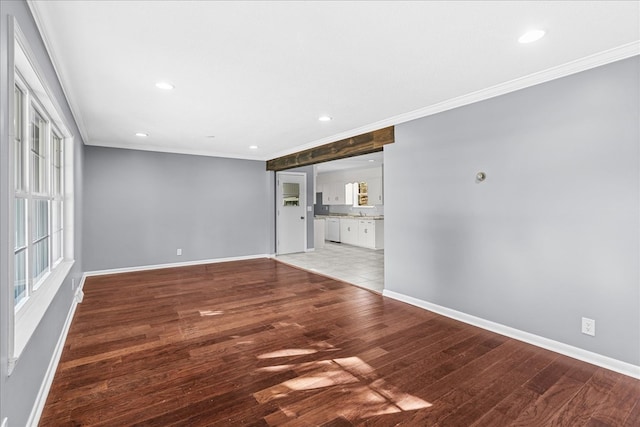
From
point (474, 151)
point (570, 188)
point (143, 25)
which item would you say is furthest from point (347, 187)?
point (143, 25)

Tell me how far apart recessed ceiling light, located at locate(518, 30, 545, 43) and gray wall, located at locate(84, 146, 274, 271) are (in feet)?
19.0

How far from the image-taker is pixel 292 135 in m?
5.04

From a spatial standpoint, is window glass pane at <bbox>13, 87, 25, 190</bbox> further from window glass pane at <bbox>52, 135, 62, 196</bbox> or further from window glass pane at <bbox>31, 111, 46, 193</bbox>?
window glass pane at <bbox>52, 135, 62, 196</bbox>

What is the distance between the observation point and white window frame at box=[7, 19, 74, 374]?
1.41 meters

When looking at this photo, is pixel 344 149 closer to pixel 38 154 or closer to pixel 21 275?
pixel 38 154

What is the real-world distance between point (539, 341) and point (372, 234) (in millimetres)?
5918

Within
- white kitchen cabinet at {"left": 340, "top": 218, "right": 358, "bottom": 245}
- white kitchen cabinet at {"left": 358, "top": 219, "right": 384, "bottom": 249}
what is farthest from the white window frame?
white kitchen cabinet at {"left": 340, "top": 218, "right": 358, "bottom": 245}

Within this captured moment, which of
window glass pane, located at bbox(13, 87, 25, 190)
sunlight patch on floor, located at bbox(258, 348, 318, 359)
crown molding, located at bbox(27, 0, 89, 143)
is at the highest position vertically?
crown molding, located at bbox(27, 0, 89, 143)

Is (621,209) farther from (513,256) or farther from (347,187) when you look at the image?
(347,187)

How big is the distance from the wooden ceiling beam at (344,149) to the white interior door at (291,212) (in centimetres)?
117

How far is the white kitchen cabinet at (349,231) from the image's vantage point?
9266 millimetres

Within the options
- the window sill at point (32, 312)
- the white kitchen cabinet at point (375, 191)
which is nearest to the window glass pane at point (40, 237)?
the window sill at point (32, 312)

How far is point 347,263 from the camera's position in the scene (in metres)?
6.64

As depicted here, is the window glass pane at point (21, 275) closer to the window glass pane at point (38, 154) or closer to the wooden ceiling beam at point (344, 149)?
the window glass pane at point (38, 154)
